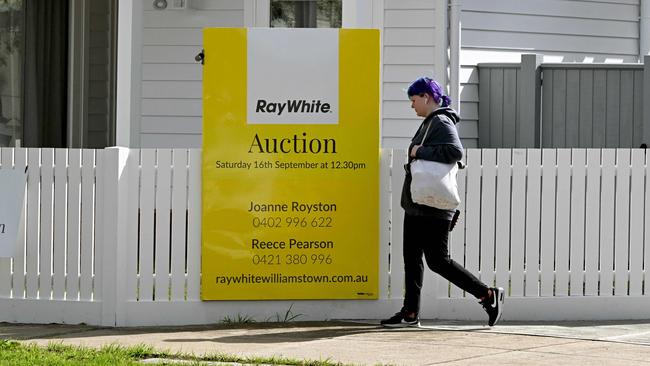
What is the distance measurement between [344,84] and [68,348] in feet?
9.45

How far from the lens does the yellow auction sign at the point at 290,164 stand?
885 centimetres

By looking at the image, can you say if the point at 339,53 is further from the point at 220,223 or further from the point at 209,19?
the point at 209,19

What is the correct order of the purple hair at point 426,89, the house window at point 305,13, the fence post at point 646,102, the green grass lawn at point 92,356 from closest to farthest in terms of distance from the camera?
the green grass lawn at point 92,356
the purple hair at point 426,89
the fence post at point 646,102
the house window at point 305,13

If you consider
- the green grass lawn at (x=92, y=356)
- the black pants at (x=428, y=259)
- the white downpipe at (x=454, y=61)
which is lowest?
the green grass lawn at (x=92, y=356)

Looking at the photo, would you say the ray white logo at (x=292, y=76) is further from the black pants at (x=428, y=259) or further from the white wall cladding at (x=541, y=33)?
the white wall cladding at (x=541, y=33)

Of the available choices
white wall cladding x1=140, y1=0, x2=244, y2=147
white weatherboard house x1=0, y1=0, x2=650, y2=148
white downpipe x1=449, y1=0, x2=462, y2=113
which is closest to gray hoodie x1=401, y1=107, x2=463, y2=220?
white weatherboard house x1=0, y1=0, x2=650, y2=148

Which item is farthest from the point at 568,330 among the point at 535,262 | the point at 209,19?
the point at 209,19

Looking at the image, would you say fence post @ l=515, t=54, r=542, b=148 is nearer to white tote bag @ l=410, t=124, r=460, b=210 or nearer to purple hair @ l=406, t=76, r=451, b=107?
purple hair @ l=406, t=76, r=451, b=107

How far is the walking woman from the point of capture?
27.6 feet

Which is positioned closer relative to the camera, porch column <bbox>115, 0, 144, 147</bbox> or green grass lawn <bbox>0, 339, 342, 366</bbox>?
green grass lawn <bbox>0, 339, 342, 366</bbox>

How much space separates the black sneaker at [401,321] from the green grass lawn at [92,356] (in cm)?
179

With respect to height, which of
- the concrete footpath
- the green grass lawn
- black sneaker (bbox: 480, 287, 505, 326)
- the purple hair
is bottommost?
the concrete footpath

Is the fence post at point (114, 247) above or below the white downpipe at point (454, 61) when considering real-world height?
below

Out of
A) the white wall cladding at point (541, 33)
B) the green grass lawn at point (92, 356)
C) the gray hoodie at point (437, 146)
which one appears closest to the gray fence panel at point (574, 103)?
the white wall cladding at point (541, 33)
